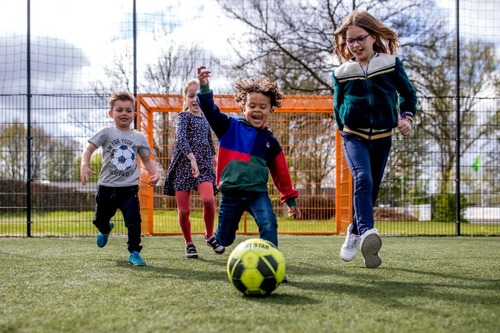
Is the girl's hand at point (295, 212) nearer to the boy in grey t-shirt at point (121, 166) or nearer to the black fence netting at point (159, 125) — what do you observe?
the boy in grey t-shirt at point (121, 166)

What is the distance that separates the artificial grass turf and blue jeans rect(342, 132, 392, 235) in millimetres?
388

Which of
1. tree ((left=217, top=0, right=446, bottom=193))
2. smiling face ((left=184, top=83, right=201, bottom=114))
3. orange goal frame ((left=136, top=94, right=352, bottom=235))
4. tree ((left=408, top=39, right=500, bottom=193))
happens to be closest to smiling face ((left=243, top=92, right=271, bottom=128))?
smiling face ((left=184, top=83, right=201, bottom=114))

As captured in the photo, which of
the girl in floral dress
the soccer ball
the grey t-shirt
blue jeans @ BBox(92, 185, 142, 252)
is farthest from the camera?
the girl in floral dress

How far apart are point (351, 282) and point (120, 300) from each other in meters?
1.39

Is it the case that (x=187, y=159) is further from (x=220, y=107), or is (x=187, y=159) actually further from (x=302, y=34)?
(x=302, y=34)

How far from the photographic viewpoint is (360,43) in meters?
4.01

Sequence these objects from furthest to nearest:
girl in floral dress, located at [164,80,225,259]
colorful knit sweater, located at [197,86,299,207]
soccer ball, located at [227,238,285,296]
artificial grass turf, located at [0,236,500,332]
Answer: girl in floral dress, located at [164,80,225,259], colorful knit sweater, located at [197,86,299,207], soccer ball, located at [227,238,285,296], artificial grass turf, located at [0,236,500,332]

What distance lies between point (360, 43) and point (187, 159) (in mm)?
1990

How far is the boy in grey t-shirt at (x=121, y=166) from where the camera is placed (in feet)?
14.9

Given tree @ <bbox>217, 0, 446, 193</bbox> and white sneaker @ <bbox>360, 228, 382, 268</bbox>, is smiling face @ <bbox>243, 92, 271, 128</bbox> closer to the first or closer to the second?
white sneaker @ <bbox>360, 228, 382, 268</bbox>

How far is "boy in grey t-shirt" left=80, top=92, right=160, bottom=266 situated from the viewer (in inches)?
179

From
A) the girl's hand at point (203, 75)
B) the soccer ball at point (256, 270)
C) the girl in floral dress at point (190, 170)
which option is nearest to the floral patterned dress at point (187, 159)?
the girl in floral dress at point (190, 170)

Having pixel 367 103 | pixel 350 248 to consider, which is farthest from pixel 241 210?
pixel 367 103

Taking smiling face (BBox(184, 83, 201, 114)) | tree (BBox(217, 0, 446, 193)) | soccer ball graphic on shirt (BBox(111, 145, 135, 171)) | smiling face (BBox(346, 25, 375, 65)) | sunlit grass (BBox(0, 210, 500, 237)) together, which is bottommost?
sunlit grass (BBox(0, 210, 500, 237))
